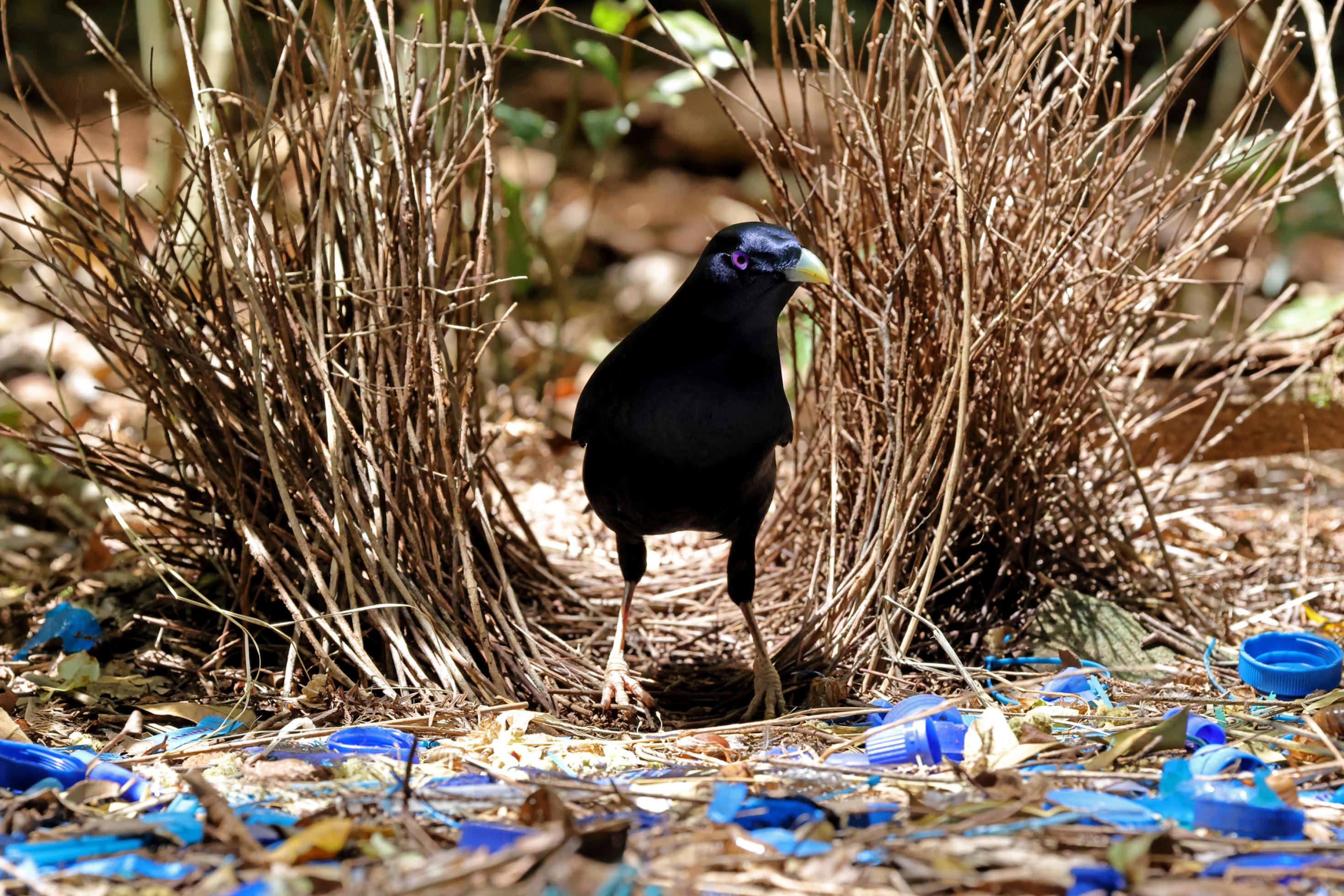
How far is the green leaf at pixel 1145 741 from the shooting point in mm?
1912

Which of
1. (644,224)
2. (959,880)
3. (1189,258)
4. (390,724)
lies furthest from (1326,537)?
(644,224)

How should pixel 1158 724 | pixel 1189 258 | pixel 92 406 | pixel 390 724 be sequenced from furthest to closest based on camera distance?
pixel 92 406
pixel 1189 258
pixel 390 724
pixel 1158 724

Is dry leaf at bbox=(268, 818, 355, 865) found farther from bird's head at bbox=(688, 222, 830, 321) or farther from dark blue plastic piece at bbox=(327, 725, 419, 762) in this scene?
bird's head at bbox=(688, 222, 830, 321)

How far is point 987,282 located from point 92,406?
158 inches

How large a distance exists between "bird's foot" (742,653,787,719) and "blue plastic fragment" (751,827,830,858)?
82cm

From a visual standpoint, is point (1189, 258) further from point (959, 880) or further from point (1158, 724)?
point (959, 880)

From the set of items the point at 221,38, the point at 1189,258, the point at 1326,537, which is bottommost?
the point at 1326,537

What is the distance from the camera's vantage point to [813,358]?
10.0 feet

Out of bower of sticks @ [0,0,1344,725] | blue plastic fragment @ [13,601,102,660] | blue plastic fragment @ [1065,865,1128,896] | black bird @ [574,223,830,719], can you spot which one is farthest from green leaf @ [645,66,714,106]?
blue plastic fragment @ [1065,865,1128,896]

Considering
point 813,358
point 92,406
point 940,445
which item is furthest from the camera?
point 92,406

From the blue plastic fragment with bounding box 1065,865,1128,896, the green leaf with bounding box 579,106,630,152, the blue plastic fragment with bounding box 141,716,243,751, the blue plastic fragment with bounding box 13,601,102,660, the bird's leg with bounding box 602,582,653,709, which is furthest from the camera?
the green leaf with bounding box 579,106,630,152

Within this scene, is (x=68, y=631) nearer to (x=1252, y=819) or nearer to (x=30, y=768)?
(x=30, y=768)

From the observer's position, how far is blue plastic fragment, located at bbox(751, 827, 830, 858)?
62.3 inches

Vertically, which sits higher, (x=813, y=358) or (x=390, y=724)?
(x=813, y=358)
